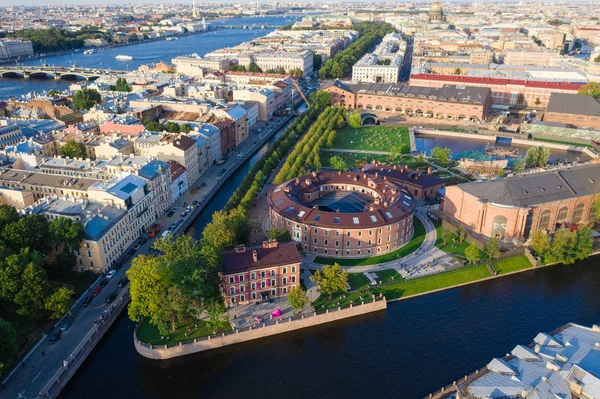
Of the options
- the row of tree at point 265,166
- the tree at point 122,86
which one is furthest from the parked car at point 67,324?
the tree at point 122,86

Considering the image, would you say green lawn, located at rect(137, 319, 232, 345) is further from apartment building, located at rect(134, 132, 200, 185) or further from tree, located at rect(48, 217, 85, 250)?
apartment building, located at rect(134, 132, 200, 185)

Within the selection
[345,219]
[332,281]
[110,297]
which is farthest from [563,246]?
[110,297]

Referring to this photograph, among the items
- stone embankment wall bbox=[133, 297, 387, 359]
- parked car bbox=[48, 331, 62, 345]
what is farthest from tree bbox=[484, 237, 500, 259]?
parked car bbox=[48, 331, 62, 345]

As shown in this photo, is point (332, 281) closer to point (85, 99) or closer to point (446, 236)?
point (446, 236)

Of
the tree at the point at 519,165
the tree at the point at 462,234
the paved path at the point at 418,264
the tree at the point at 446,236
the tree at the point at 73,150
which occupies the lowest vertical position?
the paved path at the point at 418,264

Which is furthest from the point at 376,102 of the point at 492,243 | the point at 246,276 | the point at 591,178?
the point at 246,276

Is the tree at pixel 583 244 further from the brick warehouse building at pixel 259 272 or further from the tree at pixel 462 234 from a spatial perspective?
the brick warehouse building at pixel 259 272

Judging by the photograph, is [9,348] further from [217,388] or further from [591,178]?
[591,178]
